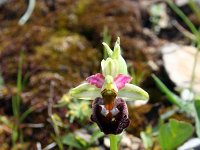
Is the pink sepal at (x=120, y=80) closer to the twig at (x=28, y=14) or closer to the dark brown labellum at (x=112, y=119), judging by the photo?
the dark brown labellum at (x=112, y=119)

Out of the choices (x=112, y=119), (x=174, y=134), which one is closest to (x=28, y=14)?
(x=174, y=134)

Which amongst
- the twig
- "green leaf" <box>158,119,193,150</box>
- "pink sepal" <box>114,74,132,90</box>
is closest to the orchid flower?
"pink sepal" <box>114,74,132,90</box>

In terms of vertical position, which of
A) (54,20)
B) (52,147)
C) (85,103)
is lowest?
(52,147)

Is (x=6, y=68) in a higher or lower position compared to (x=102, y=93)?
lower

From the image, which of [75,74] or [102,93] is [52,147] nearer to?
[75,74]

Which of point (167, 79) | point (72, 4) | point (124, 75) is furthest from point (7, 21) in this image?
point (124, 75)

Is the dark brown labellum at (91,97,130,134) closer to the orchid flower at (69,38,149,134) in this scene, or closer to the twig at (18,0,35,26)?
the orchid flower at (69,38,149,134)

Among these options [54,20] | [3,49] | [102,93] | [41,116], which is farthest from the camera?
[54,20]

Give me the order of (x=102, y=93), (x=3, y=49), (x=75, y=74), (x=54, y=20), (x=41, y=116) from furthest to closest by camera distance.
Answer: (x=54, y=20) < (x=3, y=49) < (x=75, y=74) < (x=41, y=116) < (x=102, y=93)
